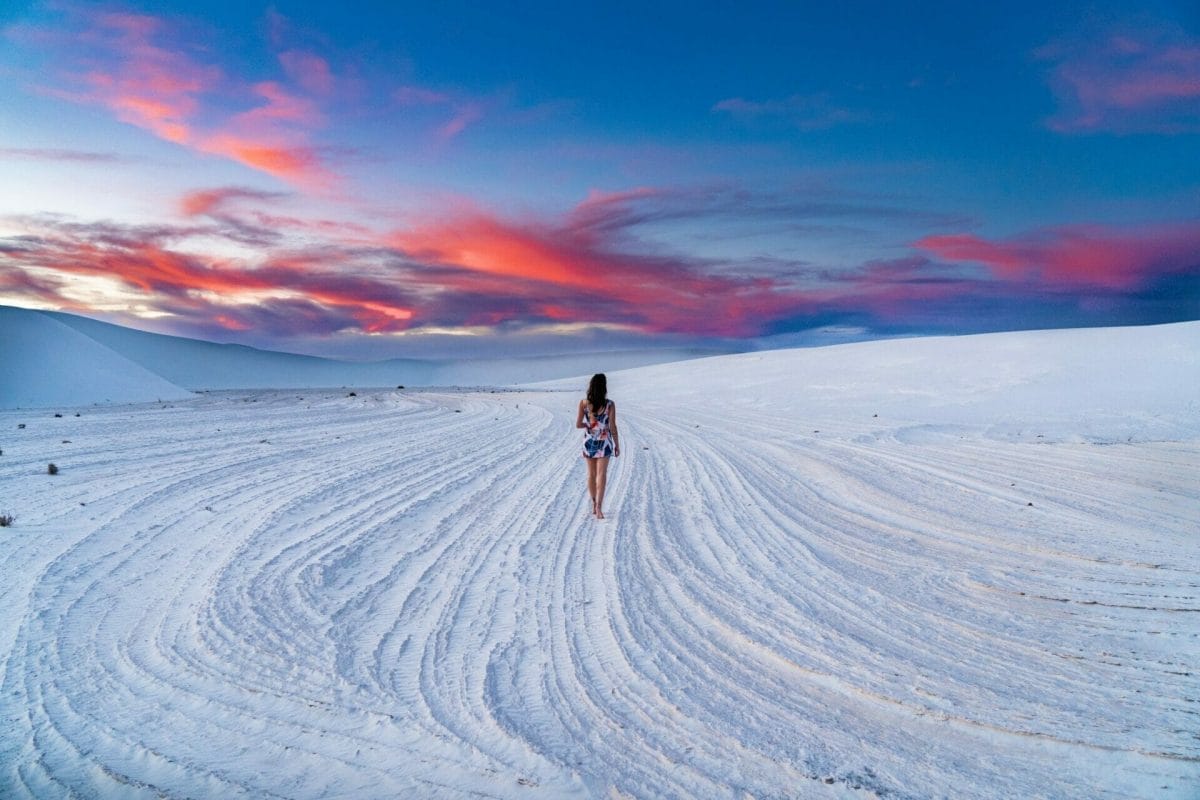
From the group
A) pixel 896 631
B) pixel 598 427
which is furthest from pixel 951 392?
pixel 896 631

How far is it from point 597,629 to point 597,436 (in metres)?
3.81

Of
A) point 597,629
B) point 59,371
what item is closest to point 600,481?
point 597,629

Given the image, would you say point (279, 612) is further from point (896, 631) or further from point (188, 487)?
point (188, 487)

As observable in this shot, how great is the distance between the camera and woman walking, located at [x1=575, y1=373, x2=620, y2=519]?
324 inches

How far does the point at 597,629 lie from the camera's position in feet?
16.0

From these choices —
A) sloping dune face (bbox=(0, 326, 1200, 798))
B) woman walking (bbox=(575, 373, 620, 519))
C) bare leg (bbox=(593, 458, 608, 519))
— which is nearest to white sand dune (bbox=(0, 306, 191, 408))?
sloping dune face (bbox=(0, 326, 1200, 798))

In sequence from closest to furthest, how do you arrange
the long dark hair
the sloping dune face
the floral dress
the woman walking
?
the sloping dune face
the woman walking
the floral dress
the long dark hair

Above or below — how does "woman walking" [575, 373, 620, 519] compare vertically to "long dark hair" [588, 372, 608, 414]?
below

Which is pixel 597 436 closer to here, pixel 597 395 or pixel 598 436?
pixel 598 436

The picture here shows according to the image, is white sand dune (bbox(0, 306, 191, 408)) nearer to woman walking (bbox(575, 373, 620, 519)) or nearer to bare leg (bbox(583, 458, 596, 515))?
woman walking (bbox(575, 373, 620, 519))

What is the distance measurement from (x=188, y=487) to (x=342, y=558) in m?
4.16

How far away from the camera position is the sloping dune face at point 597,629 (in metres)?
3.37

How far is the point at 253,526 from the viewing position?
7.47 meters

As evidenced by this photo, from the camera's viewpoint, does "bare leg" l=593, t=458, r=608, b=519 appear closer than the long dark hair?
Yes
